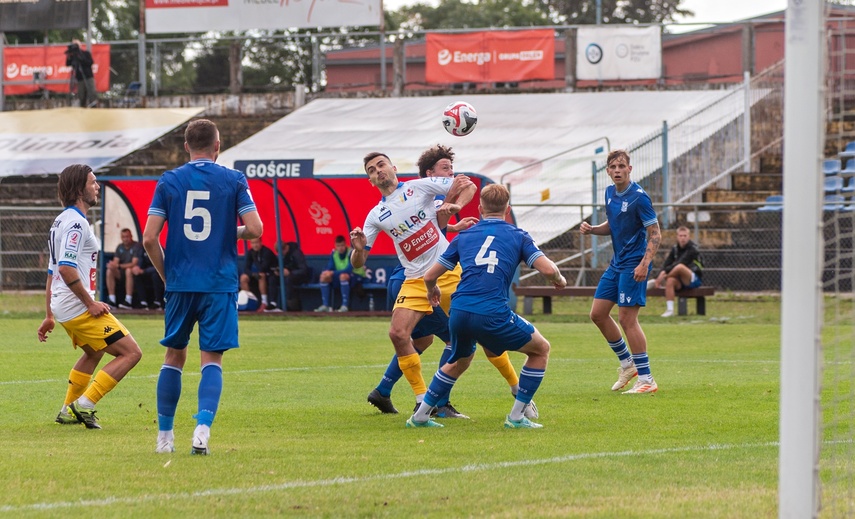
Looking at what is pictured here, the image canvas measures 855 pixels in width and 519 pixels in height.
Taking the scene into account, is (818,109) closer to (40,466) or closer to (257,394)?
(40,466)

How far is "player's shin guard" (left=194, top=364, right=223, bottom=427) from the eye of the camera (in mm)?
7266

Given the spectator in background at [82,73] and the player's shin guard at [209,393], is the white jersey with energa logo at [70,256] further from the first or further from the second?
the spectator in background at [82,73]

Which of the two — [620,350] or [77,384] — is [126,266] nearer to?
[620,350]

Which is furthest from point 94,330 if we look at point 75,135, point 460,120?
point 75,135

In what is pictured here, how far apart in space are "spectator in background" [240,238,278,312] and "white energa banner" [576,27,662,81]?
12.4 m

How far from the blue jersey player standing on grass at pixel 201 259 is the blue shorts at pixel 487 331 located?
1.71m

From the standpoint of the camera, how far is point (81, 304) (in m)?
8.83

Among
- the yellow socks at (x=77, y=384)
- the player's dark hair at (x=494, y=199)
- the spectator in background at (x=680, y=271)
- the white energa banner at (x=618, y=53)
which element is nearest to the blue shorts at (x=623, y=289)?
the player's dark hair at (x=494, y=199)

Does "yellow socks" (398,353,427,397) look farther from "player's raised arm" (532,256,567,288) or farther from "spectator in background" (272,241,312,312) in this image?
"spectator in background" (272,241,312,312)

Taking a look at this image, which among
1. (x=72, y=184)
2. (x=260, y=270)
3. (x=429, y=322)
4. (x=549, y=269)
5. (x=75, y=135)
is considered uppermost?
(x=75, y=135)

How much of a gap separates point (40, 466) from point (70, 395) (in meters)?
2.25

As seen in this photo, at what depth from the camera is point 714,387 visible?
10984mm

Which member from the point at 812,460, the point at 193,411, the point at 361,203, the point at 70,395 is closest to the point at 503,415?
the point at 193,411

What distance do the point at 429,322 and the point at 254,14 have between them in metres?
27.3
